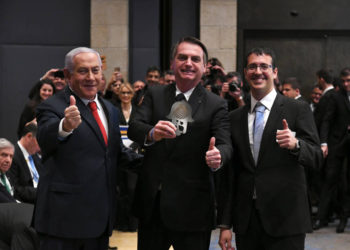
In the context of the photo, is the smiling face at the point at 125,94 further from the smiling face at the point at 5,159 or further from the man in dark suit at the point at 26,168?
the smiling face at the point at 5,159

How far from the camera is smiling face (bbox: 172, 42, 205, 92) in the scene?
3.57 metres

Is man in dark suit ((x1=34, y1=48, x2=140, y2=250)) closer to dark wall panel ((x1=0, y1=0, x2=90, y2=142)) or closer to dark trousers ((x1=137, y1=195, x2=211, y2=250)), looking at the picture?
dark trousers ((x1=137, y1=195, x2=211, y2=250))

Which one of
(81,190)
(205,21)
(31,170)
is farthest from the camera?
(205,21)

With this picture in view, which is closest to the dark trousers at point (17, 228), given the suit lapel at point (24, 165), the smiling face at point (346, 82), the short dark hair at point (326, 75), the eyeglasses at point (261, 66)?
the suit lapel at point (24, 165)

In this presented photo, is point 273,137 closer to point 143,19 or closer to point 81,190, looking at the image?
point 81,190

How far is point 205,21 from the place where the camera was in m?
11.5

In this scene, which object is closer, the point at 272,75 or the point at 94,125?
the point at 94,125

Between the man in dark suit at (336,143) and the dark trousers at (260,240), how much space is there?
14.2 feet

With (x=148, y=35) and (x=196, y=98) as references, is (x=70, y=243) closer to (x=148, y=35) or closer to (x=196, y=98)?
(x=196, y=98)

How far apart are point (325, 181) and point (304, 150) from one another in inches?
192

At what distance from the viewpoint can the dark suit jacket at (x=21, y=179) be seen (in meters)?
5.73

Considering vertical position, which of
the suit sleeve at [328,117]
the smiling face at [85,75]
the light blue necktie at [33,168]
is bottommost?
the light blue necktie at [33,168]

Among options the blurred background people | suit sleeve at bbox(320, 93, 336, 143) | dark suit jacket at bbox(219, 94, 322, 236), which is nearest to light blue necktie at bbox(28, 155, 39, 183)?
the blurred background people

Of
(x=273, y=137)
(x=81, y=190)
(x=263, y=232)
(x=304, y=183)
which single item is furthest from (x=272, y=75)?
(x=81, y=190)
